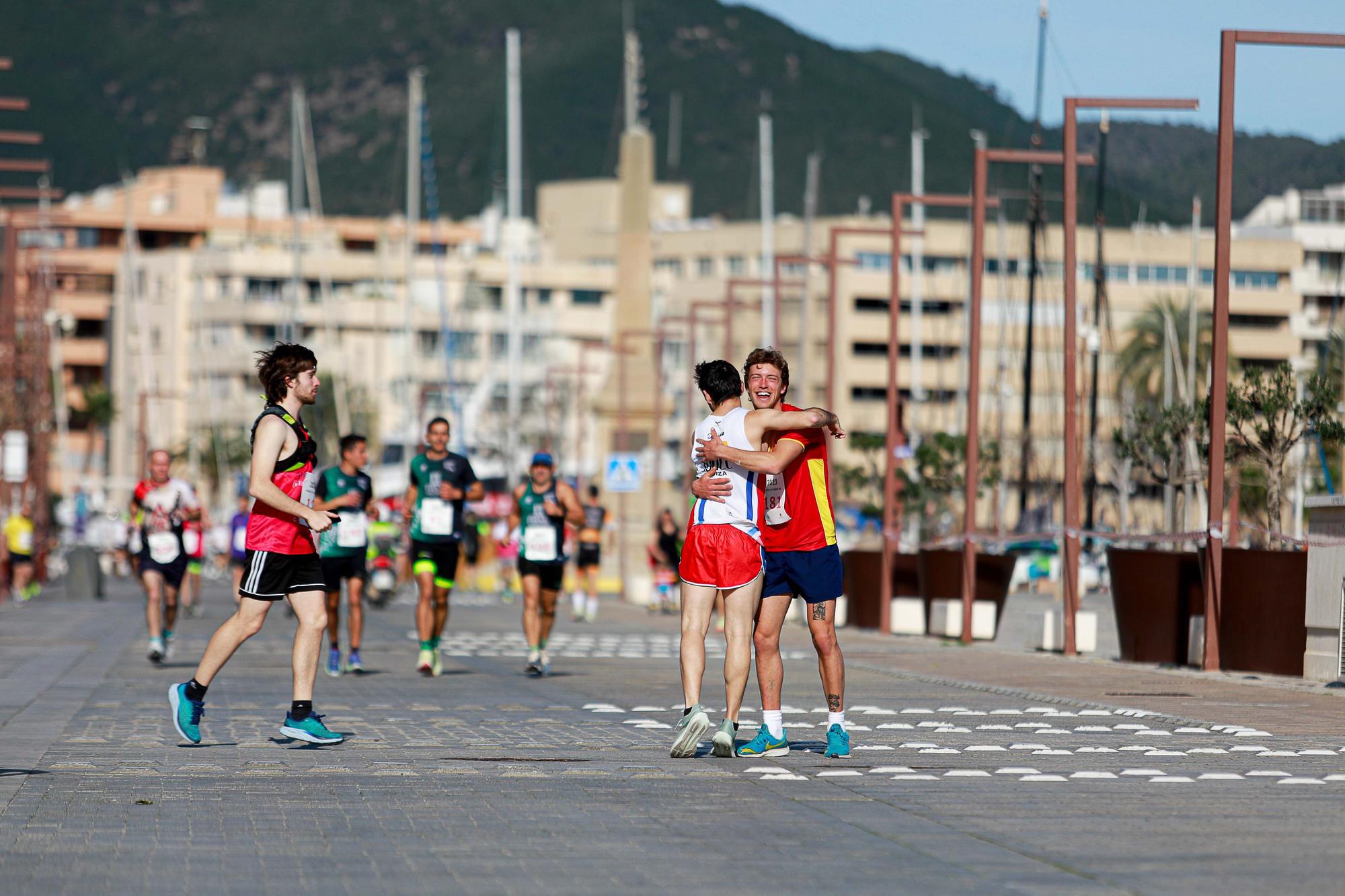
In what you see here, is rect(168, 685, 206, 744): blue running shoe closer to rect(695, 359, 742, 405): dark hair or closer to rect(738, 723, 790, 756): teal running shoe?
rect(738, 723, 790, 756): teal running shoe

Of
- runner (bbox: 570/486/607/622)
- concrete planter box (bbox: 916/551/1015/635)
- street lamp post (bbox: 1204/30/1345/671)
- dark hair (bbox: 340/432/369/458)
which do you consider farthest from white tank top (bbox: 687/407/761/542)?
runner (bbox: 570/486/607/622)

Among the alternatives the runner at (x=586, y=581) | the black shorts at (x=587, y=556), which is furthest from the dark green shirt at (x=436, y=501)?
the black shorts at (x=587, y=556)

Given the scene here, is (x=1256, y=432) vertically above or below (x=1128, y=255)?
below

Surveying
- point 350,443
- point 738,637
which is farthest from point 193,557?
point 738,637

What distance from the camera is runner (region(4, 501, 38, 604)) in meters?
45.4

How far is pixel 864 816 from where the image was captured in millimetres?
9648

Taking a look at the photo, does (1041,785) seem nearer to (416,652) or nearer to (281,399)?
(281,399)

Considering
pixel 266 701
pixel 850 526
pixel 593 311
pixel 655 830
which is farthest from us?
pixel 593 311

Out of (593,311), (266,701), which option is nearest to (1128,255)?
(593,311)

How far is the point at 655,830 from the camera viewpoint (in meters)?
9.23

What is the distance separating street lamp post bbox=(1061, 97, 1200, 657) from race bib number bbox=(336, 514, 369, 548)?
773 cm

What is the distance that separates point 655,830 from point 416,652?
1491 centimetres

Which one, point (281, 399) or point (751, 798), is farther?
point (281, 399)

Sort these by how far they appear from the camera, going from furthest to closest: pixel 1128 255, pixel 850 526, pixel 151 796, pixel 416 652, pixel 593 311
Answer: pixel 593 311 → pixel 1128 255 → pixel 850 526 → pixel 416 652 → pixel 151 796
